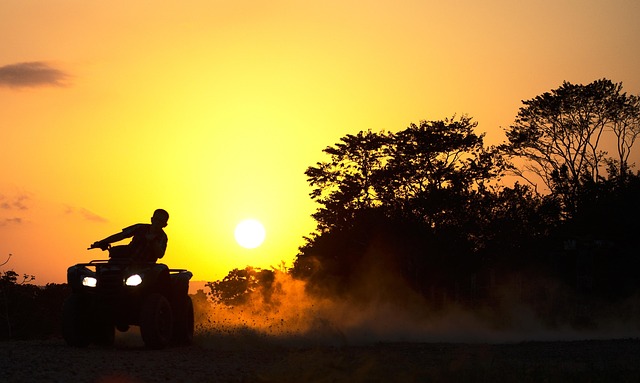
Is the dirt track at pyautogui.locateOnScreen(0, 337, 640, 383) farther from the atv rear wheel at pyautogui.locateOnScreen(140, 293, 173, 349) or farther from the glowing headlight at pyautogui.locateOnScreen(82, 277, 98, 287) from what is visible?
the glowing headlight at pyautogui.locateOnScreen(82, 277, 98, 287)

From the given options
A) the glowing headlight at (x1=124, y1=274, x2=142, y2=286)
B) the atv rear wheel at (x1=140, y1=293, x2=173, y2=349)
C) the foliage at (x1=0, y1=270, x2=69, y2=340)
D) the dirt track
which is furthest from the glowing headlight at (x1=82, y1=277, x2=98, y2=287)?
the foliage at (x1=0, y1=270, x2=69, y2=340)

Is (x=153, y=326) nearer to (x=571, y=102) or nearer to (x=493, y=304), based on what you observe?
(x=493, y=304)

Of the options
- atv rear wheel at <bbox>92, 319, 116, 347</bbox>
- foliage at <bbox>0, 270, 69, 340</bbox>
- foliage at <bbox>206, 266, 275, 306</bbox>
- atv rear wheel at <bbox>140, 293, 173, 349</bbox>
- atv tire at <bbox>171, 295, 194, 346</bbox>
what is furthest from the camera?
foliage at <bbox>206, 266, 275, 306</bbox>

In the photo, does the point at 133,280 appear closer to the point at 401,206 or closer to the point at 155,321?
the point at 155,321

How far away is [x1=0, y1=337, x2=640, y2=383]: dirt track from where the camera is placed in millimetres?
15562

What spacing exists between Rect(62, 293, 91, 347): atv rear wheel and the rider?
1493 millimetres

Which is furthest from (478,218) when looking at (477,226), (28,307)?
(28,307)

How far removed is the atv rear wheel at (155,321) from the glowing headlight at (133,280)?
15.4 inches

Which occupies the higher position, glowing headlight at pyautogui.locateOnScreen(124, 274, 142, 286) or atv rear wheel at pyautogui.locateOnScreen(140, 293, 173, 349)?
glowing headlight at pyautogui.locateOnScreen(124, 274, 142, 286)

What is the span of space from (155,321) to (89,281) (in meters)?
1.70

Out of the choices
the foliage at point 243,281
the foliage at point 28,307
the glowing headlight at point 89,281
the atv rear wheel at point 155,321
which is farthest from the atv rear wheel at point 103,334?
the foliage at point 243,281

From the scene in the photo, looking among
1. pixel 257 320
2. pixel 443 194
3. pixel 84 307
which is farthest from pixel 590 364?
pixel 443 194

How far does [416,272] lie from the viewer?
2361 inches

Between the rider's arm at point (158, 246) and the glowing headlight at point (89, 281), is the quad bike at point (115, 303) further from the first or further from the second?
the rider's arm at point (158, 246)
